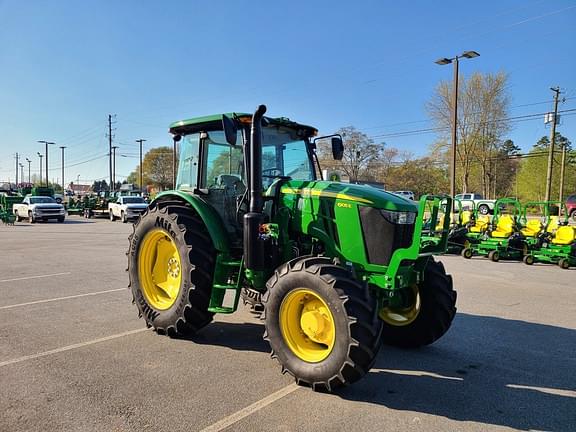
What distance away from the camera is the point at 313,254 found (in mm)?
4938

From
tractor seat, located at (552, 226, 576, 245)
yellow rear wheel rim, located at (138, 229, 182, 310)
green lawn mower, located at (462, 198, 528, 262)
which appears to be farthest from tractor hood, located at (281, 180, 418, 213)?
green lawn mower, located at (462, 198, 528, 262)

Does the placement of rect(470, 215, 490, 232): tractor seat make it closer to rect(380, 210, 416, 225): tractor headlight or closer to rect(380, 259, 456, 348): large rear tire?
rect(380, 259, 456, 348): large rear tire

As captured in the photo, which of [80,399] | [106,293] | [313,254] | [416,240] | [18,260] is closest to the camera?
[80,399]

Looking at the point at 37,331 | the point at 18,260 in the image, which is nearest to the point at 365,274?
the point at 37,331

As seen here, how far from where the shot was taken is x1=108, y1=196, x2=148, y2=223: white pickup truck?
3047cm

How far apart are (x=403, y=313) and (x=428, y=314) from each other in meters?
0.34

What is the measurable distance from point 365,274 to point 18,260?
1065 cm

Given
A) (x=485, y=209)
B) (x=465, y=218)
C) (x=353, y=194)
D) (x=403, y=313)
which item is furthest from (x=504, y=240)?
(x=485, y=209)

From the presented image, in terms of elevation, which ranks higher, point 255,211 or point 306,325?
point 255,211

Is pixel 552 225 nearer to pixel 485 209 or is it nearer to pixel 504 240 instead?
pixel 504 240

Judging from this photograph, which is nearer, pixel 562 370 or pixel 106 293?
pixel 562 370

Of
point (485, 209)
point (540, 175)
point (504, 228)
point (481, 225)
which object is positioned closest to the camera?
point (504, 228)

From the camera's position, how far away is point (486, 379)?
14.2ft

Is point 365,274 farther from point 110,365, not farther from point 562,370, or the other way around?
point 110,365
